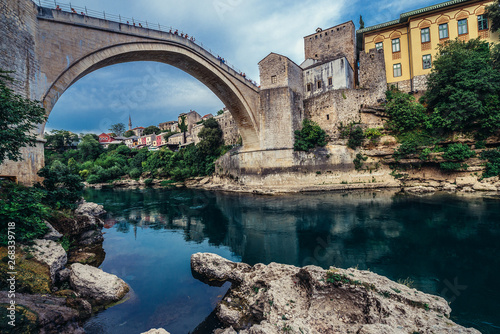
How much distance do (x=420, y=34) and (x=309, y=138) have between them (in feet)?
35.5

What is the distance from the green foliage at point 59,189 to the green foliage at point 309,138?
555 inches

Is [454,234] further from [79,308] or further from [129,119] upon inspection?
[129,119]

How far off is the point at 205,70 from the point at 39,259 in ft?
45.0

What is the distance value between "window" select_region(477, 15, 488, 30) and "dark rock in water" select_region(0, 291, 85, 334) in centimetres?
2406

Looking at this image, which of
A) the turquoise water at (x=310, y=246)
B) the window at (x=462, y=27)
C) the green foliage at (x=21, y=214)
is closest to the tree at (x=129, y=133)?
the turquoise water at (x=310, y=246)

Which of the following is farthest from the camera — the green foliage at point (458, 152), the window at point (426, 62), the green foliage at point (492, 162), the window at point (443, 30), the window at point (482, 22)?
the window at point (426, 62)

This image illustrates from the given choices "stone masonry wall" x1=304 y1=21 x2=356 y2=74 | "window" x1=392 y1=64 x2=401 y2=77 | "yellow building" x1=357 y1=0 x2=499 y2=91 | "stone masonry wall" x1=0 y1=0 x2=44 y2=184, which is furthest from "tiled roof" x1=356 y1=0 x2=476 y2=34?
"stone masonry wall" x1=0 y1=0 x2=44 y2=184

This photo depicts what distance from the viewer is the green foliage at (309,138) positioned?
57.0 ft

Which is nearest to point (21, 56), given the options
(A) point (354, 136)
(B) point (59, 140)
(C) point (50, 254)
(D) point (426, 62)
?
(C) point (50, 254)

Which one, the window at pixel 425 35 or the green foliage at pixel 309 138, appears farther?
the green foliage at pixel 309 138

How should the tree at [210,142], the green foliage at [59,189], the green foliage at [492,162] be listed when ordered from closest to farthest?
the green foliage at [59,189], the green foliage at [492,162], the tree at [210,142]

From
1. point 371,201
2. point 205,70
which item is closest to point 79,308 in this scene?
point 371,201

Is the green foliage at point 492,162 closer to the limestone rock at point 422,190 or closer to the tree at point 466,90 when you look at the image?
the tree at point 466,90

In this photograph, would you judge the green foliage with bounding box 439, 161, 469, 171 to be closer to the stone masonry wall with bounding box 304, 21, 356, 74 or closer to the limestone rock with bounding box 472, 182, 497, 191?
the limestone rock with bounding box 472, 182, 497, 191
